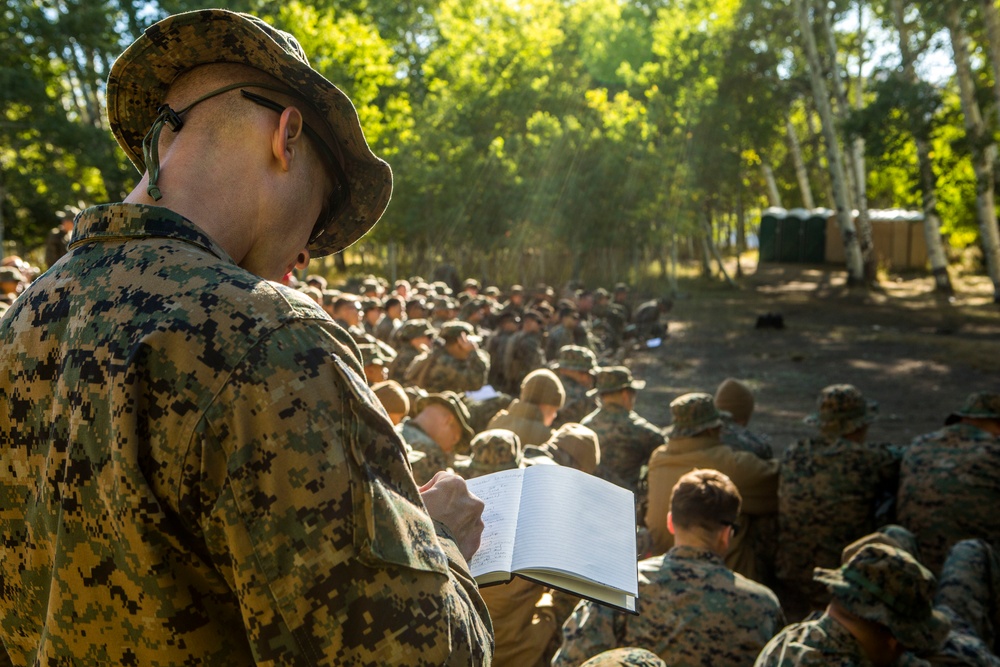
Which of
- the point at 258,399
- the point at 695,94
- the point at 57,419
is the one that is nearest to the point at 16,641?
the point at 57,419

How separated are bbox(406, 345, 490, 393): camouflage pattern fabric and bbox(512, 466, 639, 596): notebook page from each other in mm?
6171

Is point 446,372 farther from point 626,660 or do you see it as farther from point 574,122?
point 574,122

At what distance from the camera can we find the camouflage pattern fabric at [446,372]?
838 cm

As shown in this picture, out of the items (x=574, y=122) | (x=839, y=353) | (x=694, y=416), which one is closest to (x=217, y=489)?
(x=694, y=416)

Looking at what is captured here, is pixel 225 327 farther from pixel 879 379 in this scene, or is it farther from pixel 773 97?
pixel 773 97

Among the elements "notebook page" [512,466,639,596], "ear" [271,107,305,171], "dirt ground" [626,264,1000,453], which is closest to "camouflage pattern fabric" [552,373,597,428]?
"dirt ground" [626,264,1000,453]

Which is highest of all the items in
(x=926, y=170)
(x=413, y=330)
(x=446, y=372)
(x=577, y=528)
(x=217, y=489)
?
(x=926, y=170)

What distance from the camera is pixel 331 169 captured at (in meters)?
1.61

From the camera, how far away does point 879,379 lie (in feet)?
44.1

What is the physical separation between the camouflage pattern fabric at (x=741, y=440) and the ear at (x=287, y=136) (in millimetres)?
4925

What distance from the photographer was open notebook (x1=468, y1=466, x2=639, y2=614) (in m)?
1.80

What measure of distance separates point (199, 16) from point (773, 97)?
30.4 m

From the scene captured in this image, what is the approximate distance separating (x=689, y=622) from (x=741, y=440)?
2838mm

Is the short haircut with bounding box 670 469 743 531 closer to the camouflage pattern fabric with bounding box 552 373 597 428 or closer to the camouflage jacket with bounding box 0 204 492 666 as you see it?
the camouflage jacket with bounding box 0 204 492 666
